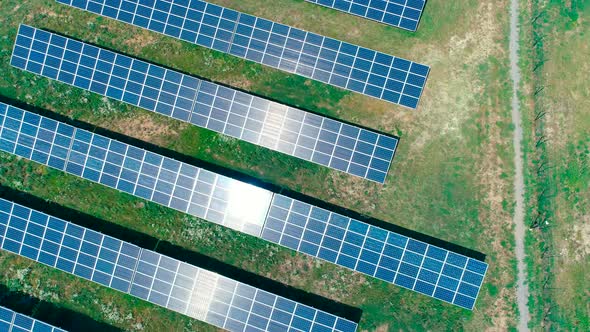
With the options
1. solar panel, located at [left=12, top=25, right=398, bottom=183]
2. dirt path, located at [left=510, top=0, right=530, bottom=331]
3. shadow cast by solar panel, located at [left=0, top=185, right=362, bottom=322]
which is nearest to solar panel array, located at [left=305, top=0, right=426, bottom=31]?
dirt path, located at [left=510, top=0, right=530, bottom=331]

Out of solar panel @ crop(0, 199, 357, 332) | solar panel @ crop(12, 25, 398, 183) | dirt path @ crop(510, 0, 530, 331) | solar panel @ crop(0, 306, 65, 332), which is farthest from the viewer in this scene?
dirt path @ crop(510, 0, 530, 331)

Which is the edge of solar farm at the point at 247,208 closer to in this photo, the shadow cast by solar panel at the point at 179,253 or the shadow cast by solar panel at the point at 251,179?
the shadow cast by solar panel at the point at 251,179

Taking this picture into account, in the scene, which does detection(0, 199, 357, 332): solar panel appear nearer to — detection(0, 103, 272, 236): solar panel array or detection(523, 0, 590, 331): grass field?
detection(0, 103, 272, 236): solar panel array

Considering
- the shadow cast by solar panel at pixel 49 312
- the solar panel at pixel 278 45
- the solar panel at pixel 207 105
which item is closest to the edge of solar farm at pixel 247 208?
the solar panel at pixel 207 105

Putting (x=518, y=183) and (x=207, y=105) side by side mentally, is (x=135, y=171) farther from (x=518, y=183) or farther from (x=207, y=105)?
(x=518, y=183)

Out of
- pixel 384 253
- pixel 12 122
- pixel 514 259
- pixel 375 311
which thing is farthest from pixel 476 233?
pixel 12 122
